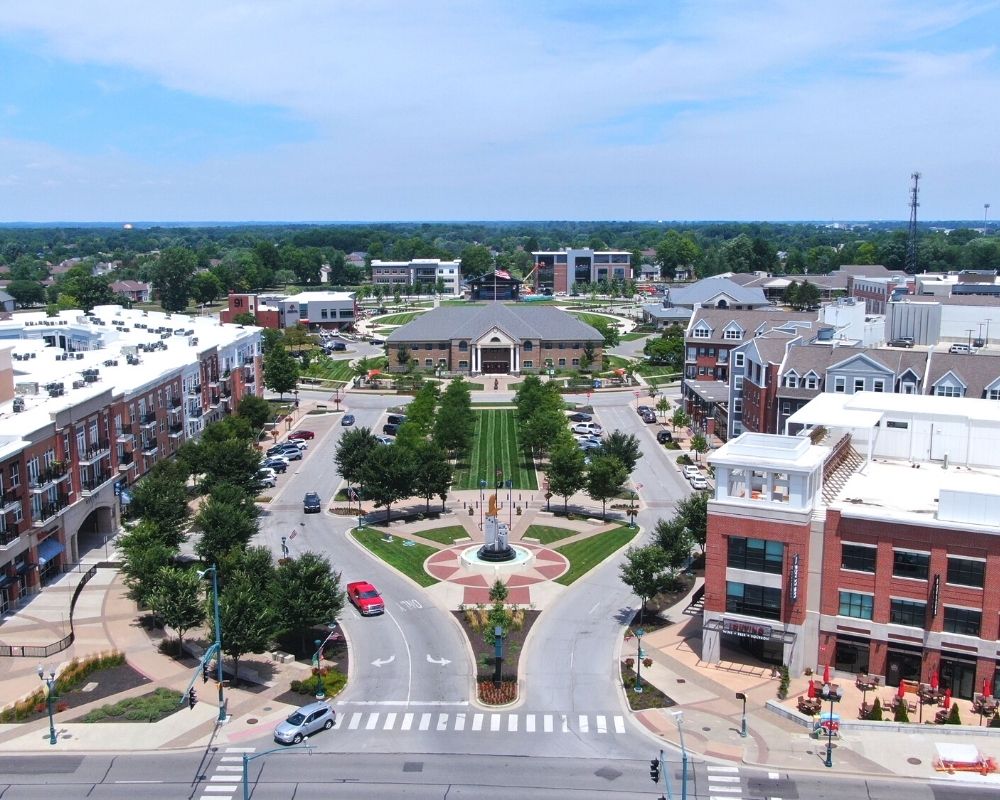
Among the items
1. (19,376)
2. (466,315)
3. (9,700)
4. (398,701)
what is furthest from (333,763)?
(466,315)

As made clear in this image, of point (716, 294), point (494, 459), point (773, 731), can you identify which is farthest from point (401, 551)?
point (716, 294)

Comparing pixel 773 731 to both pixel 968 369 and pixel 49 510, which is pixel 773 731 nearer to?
pixel 968 369

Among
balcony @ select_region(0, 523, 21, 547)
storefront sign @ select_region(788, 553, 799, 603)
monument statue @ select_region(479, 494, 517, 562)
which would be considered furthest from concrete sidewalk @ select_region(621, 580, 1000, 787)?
balcony @ select_region(0, 523, 21, 547)

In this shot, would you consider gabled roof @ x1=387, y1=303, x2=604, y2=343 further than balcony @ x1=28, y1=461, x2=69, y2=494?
Yes

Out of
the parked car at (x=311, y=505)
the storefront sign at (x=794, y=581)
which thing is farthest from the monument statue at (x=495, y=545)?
the storefront sign at (x=794, y=581)

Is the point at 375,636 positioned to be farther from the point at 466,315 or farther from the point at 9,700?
the point at 466,315

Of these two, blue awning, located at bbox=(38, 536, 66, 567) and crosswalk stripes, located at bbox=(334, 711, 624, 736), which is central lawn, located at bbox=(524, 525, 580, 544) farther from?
blue awning, located at bbox=(38, 536, 66, 567)
